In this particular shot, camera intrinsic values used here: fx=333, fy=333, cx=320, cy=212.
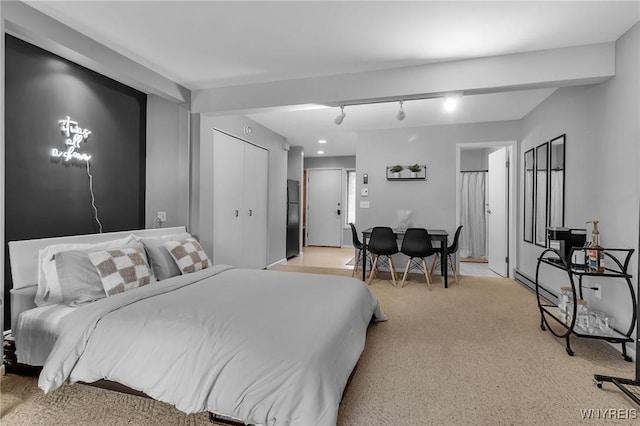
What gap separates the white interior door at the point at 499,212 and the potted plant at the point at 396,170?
1544 millimetres

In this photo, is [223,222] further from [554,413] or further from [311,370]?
[554,413]

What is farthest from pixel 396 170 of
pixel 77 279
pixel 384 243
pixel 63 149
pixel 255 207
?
pixel 77 279

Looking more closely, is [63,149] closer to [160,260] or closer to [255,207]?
[160,260]

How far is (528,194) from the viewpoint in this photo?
461cm

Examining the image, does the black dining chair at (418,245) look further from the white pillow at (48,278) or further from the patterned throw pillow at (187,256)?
the white pillow at (48,278)

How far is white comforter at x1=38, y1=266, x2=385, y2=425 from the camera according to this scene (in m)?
1.51

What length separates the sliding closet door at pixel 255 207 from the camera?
509 cm

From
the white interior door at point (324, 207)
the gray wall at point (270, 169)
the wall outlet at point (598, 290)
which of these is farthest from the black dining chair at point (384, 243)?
the white interior door at point (324, 207)

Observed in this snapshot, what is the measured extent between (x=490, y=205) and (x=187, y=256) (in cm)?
500

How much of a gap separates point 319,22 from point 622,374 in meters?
3.22

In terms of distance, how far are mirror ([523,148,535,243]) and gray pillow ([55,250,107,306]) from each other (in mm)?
4902

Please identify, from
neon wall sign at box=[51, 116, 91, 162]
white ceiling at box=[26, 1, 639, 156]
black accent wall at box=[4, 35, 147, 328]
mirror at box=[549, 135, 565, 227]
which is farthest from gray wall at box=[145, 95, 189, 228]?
mirror at box=[549, 135, 565, 227]

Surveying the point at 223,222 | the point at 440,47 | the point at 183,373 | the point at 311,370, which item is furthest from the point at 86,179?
the point at 440,47

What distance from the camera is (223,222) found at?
447 centimetres
